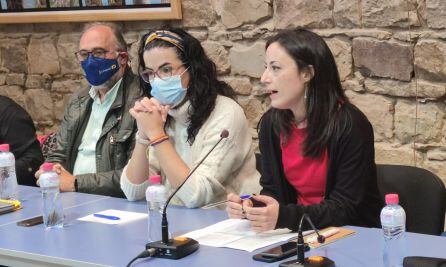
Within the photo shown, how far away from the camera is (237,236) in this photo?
2564 millimetres

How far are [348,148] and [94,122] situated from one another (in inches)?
59.2

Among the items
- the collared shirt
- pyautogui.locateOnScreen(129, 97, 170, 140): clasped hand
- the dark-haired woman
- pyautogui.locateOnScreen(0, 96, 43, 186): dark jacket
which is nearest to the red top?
the dark-haired woman

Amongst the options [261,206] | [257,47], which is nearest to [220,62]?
[257,47]

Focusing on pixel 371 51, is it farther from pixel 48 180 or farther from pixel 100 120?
pixel 48 180

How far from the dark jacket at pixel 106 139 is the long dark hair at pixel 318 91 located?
1030 mm

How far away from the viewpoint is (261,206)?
2619mm

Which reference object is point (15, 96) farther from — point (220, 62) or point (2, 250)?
point (2, 250)

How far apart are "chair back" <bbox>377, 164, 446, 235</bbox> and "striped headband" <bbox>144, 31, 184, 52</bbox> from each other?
3.30 feet

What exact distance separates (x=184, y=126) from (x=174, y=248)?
40.4 inches

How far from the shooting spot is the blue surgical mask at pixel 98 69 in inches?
147

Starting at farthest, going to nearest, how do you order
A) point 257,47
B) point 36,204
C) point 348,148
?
point 257,47
point 36,204
point 348,148

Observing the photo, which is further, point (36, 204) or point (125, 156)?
point (125, 156)

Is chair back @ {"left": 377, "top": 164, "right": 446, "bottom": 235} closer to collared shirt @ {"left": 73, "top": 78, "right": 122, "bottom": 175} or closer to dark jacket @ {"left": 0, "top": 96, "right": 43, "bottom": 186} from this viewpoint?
→ collared shirt @ {"left": 73, "top": 78, "right": 122, "bottom": 175}

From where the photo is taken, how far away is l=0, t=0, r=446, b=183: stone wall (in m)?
3.54
